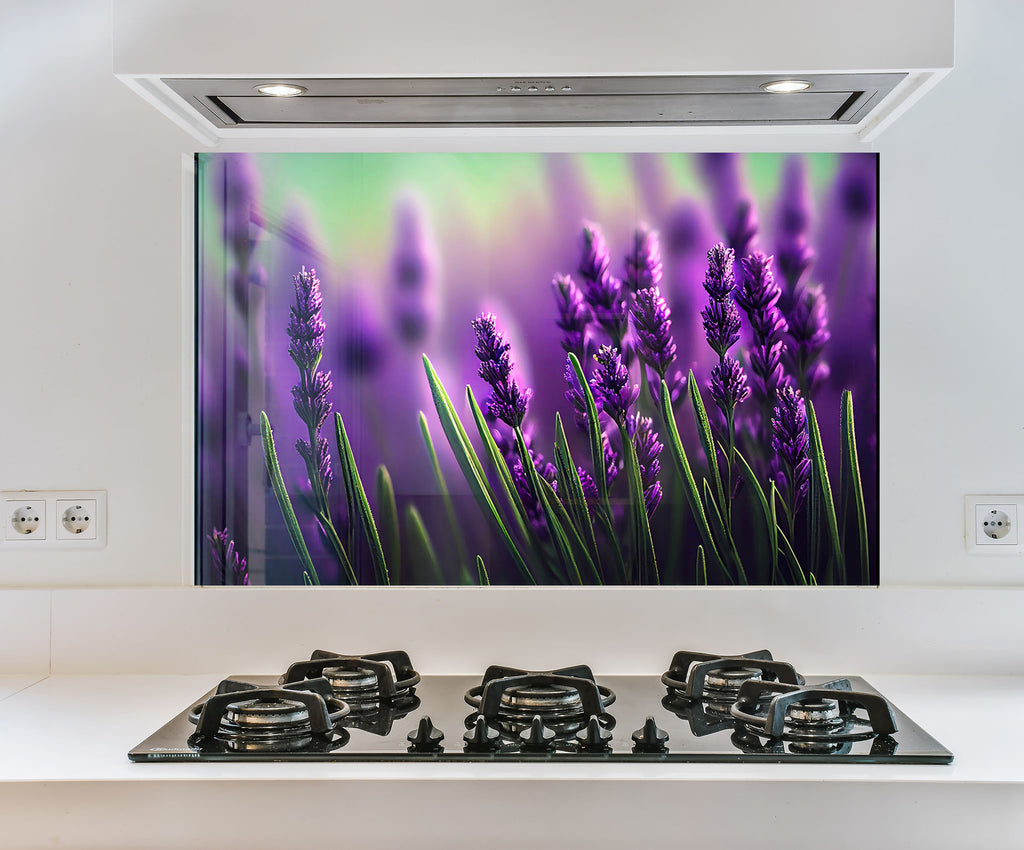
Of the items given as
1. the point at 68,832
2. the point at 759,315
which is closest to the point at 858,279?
the point at 759,315

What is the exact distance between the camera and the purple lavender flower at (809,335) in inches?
55.3

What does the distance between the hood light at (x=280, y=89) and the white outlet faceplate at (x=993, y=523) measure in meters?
1.17

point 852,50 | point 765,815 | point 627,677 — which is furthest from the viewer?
point 627,677

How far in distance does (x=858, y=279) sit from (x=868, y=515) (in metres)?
0.38

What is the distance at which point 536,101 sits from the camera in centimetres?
114

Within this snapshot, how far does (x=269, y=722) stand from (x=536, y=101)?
33.3 inches

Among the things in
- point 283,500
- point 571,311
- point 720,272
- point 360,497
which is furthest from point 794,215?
point 283,500

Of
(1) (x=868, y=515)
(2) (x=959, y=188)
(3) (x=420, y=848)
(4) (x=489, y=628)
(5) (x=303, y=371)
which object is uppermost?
(2) (x=959, y=188)

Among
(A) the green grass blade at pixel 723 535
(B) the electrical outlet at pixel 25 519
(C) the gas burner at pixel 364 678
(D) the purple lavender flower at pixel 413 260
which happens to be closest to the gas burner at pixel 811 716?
(A) the green grass blade at pixel 723 535

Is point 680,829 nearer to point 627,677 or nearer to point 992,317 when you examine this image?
point 627,677

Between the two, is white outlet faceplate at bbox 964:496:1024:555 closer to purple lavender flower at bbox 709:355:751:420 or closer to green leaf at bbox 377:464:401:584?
purple lavender flower at bbox 709:355:751:420

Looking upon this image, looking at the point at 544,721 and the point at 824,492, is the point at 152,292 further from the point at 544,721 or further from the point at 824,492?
the point at 824,492

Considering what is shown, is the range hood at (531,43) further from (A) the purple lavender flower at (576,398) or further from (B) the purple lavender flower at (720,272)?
(A) the purple lavender flower at (576,398)

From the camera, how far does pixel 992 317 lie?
1.38 meters
